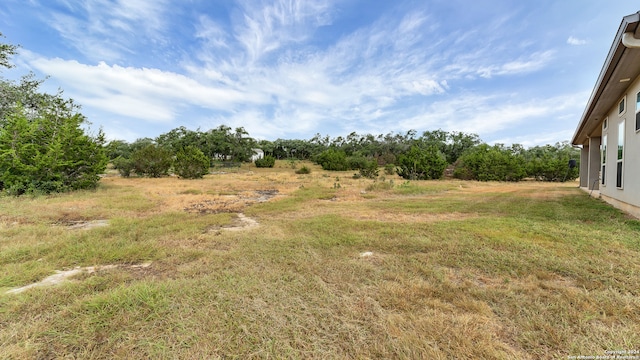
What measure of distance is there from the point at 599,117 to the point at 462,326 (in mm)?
11116

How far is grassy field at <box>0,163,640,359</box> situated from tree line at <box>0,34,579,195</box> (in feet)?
21.6

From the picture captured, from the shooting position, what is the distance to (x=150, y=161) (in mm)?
19531

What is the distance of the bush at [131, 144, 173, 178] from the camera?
766 inches

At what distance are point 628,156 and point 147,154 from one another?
81.8 ft

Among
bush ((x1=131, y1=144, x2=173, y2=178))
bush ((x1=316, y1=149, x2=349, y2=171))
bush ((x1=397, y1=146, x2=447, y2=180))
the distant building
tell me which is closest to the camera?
the distant building

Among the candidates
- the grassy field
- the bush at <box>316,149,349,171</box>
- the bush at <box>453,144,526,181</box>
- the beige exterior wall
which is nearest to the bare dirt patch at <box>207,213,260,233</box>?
the grassy field

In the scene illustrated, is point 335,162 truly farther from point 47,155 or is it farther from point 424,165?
point 47,155

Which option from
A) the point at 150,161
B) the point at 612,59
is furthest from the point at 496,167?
the point at 150,161

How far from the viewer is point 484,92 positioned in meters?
15.5

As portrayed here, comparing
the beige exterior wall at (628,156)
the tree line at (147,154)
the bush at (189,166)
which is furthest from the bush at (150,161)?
the beige exterior wall at (628,156)

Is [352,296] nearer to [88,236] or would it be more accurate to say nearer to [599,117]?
[88,236]

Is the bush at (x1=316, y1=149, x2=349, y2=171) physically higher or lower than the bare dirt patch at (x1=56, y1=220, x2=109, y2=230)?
higher

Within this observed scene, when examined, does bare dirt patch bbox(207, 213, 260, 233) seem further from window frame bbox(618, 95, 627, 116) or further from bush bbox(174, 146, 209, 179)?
bush bbox(174, 146, 209, 179)

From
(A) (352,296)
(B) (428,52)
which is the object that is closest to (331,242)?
(A) (352,296)
